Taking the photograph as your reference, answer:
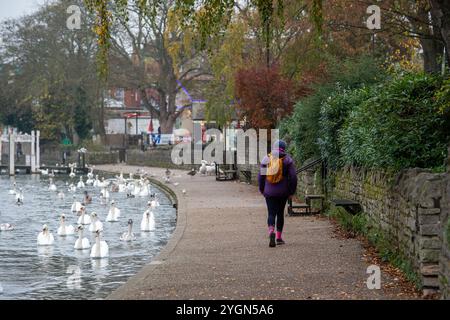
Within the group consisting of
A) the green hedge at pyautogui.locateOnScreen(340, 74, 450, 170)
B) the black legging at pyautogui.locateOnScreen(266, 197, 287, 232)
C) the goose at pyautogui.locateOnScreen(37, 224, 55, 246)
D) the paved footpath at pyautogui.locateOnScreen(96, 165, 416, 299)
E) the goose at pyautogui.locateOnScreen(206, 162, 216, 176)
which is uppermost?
the green hedge at pyautogui.locateOnScreen(340, 74, 450, 170)

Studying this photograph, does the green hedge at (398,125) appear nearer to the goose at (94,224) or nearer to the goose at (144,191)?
the goose at (94,224)

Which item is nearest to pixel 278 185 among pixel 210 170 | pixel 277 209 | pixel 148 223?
pixel 277 209

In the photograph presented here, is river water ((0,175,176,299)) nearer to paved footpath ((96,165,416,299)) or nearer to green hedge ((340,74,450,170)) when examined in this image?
paved footpath ((96,165,416,299))

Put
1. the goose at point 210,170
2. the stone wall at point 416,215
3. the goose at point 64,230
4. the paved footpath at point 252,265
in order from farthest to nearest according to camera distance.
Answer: the goose at point 210,170 → the goose at point 64,230 → the paved footpath at point 252,265 → the stone wall at point 416,215

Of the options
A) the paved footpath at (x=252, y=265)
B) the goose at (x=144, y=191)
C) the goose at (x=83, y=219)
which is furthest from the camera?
the goose at (x=144, y=191)

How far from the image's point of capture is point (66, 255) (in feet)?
60.6

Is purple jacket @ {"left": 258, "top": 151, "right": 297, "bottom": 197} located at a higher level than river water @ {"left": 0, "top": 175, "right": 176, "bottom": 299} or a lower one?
higher

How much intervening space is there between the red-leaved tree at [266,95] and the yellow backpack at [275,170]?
16384mm

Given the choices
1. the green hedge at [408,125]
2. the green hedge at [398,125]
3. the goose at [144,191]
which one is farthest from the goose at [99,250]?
the goose at [144,191]

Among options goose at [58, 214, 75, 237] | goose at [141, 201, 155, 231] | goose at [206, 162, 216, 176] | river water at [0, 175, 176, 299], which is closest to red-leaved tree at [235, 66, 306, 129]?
river water at [0, 175, 176, 299]

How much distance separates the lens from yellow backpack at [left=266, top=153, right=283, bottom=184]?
15.4 metres

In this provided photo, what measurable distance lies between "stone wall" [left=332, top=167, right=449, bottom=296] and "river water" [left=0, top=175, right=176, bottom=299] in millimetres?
4315

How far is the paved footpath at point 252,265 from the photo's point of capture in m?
10.7

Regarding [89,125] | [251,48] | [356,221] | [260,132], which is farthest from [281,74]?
[89,125]
